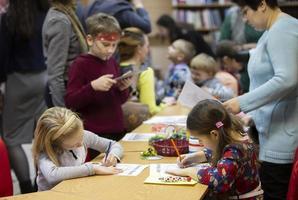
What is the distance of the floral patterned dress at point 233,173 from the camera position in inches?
82.7

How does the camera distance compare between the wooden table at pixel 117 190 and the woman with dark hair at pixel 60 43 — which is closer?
the wooden table at pixel 117 190

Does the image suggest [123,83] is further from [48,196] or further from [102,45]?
[48,196]

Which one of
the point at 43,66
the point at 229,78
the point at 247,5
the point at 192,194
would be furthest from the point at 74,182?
the point at 229,78

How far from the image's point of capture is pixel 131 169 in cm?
236

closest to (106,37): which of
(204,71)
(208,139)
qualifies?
(208,139)

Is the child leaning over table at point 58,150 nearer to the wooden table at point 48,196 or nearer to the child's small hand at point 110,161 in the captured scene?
the child's small hand at point 110,161

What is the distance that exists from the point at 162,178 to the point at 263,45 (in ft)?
3.00

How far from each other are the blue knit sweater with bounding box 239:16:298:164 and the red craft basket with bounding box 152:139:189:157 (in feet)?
1.32

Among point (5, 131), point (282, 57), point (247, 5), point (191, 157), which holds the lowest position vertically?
point (5, 131)

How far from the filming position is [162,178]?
2164 millimetres

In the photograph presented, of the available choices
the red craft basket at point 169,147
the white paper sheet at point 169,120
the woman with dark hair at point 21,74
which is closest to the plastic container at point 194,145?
the red craft basket at point 169,147

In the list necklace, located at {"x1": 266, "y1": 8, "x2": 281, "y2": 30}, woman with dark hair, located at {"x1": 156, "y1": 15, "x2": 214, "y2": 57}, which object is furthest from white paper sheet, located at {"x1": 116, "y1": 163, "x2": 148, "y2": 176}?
woman with dark hair, located at {"x1": 156, "y1": 15, "x2": 214, "y2": 57}

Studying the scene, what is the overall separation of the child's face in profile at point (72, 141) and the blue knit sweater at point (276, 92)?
83 centimetres

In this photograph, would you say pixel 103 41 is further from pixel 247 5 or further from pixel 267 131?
pixel 267 131
